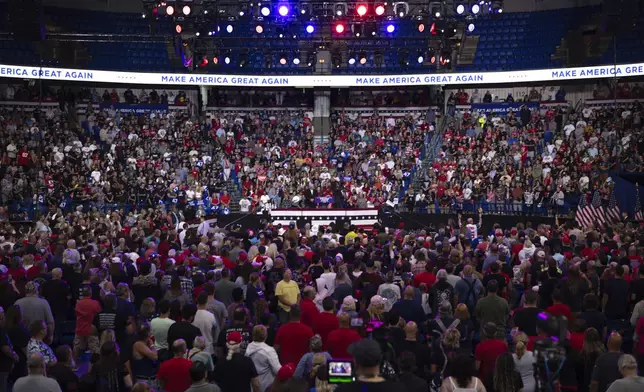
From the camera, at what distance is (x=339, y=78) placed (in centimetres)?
4028

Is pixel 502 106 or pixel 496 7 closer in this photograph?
pixel 496 7

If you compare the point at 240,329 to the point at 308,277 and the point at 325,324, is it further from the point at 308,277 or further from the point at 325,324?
the point at 308,277

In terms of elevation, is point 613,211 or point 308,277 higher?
point 613,211

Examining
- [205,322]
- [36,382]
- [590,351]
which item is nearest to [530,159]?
[590,351]

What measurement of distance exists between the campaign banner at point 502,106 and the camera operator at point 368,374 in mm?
34640

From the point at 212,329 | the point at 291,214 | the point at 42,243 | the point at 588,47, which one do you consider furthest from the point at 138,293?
the point at 588,47

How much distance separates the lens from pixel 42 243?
663 inches

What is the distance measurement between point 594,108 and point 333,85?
13.0 metres

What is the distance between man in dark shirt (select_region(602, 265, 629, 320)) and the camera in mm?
11930

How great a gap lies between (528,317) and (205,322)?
163 inches

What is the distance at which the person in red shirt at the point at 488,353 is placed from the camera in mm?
8641

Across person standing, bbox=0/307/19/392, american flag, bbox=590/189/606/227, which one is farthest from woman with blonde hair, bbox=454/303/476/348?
american flag, bbox=590/189/606/227

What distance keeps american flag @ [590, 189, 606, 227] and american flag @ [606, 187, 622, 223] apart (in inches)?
7.0

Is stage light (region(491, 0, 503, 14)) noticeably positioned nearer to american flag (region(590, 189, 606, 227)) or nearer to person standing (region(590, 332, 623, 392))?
american flag (region(590, 189, 606, 227))
